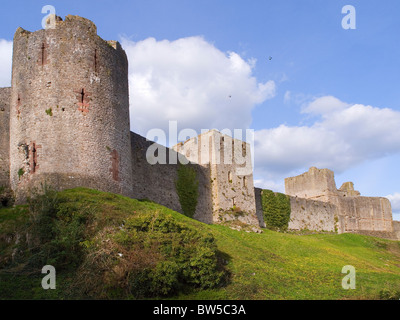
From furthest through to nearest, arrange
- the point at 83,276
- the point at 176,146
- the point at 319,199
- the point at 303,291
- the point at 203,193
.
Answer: the point at 319,199
the point at 176,146
the point at 203,193
the point at 303,291
the point at 83,276

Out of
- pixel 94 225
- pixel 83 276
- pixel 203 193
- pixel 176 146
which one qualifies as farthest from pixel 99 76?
pixel 176 146

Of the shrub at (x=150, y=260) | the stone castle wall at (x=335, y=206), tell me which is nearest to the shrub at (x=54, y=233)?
the shrub at (x=150, y=260)

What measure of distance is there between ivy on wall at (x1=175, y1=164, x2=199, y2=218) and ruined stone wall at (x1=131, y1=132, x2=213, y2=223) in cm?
34

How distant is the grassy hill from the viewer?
1212 centimetres

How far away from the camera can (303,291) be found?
14.7 meters

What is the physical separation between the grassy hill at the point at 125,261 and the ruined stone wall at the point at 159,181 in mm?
6800

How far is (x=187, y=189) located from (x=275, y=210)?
11515mm

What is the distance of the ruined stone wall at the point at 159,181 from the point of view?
969 inches

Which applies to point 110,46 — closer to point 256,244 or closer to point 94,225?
point 94,225

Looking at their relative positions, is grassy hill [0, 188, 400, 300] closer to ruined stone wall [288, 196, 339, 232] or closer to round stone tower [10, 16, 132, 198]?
round stone tower [10, 16, 132, 198]

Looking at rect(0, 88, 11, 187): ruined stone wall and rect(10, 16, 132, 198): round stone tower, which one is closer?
rect(10, 16, 132, 198): round stone tower

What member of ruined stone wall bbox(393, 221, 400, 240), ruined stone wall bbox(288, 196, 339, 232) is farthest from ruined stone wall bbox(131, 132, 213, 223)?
ruined stone wall bbox(393, 221, 400, 240)

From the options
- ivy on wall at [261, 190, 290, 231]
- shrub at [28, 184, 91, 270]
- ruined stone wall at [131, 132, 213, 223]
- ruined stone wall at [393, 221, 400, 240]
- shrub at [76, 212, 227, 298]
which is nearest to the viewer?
shrub at [76, 212, 227, 298]

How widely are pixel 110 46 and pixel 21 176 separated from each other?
24.4 feet
